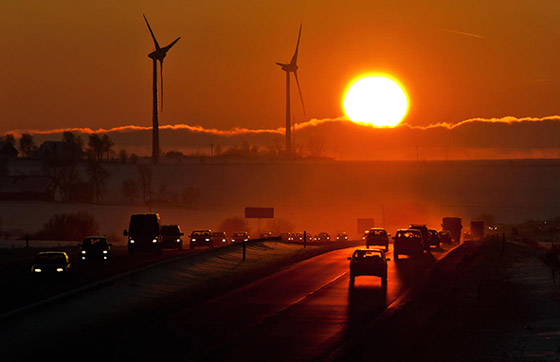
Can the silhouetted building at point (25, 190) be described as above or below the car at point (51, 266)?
above

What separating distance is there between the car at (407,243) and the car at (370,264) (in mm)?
19491

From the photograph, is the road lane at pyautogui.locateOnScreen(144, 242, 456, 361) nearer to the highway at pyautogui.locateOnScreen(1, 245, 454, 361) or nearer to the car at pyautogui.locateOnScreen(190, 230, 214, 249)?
the highway at pyautogui.locateOnScreen(1, 245, 454, 361)

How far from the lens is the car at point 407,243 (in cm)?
6291

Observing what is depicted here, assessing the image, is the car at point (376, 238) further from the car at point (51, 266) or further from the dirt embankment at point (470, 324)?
the car at point (51, 266)

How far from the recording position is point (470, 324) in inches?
1188

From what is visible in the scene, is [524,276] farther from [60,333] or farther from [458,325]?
[60,333]

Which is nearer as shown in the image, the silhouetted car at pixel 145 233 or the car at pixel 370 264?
the car at pixel 370 264

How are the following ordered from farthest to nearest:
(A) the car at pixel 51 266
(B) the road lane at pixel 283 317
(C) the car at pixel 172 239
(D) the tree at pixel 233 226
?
1. (D) the tree at pixel 233 226
2. (C) the car at pixel 172 239
3. (A) the car at pixel 51 266
4. (B) the road lane at pixel 283 317

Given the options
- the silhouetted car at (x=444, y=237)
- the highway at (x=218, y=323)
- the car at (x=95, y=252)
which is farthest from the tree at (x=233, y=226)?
the highway at (x=218, y=323)

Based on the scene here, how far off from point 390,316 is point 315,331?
465 centimetres

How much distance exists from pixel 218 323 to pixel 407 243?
36.1 metres

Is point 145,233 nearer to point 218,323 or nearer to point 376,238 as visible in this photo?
point 376,238

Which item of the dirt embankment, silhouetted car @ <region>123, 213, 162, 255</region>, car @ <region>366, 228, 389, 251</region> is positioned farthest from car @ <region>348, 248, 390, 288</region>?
car @ <region>366, 228, 389, 251</region>

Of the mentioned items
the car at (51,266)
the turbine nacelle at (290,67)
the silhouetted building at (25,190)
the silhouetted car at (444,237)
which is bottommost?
the car at (51,266)
